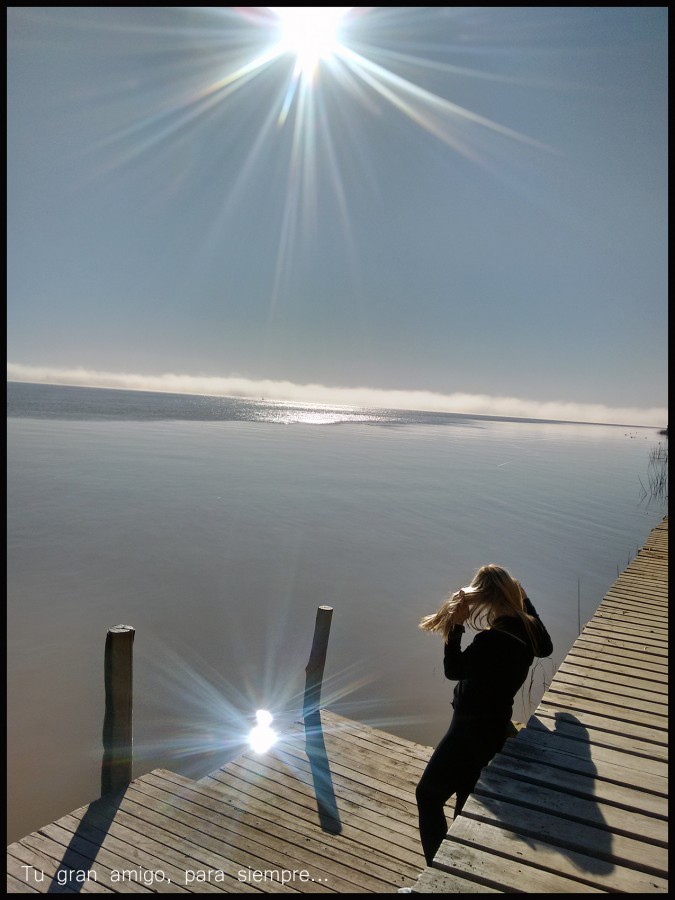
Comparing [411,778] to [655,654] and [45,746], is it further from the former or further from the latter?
[45,746]

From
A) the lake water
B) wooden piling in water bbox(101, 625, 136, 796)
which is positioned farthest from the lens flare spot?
wooden piling in water bbox(101, 625, 136, 796)

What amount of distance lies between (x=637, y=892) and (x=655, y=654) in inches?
181

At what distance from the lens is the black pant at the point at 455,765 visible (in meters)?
4.35

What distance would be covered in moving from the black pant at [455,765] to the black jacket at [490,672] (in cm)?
9

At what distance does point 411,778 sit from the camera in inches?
267

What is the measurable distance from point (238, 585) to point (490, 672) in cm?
1177

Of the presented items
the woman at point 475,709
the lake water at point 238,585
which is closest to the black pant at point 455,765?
the woman at point 475,709

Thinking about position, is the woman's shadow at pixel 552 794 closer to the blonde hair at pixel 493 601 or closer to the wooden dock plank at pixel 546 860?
the wooden dock plank at pixel 546 860

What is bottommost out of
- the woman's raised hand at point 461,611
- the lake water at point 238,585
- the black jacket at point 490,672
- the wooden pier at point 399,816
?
the wooden pier at point 399,816

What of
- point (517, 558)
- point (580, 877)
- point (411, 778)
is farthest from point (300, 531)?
point (580, 877)

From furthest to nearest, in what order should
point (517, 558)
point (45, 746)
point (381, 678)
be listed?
point (517, 558)
point (381, 678)
point (45, 746)

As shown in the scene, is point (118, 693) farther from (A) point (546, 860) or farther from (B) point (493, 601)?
(A) point (546, 860)

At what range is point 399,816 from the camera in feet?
19.9

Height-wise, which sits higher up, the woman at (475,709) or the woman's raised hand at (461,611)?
the woman's raised hand at (461,611)
